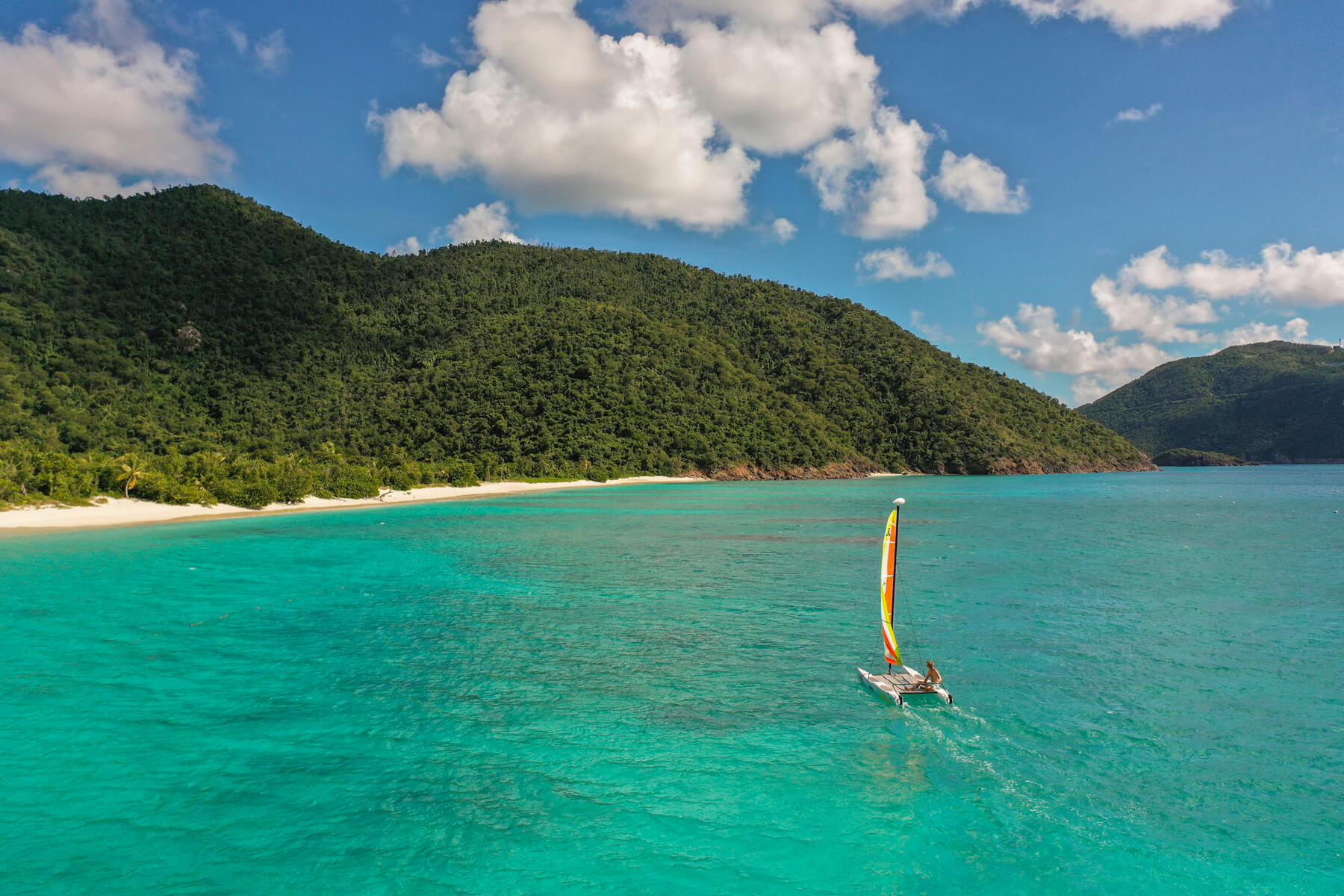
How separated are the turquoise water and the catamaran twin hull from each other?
0.39 meters

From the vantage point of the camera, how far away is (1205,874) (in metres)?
9.09

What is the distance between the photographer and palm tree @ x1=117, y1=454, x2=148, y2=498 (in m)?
54.6

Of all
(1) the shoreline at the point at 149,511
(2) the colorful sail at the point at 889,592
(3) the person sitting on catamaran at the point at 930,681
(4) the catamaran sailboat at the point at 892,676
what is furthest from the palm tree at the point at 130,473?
(3) the person sitting on catamaran at the point at 930,681

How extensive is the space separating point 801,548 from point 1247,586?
729 inches

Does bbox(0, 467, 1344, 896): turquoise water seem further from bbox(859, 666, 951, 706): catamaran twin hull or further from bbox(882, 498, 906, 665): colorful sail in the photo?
bbox(882, 498, 906, 665): colorful sail

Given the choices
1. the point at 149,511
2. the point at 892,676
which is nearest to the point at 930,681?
the point at 892,676

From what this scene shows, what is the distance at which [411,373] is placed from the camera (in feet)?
436

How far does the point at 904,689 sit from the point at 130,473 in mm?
61335

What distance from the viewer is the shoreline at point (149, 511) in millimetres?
46312

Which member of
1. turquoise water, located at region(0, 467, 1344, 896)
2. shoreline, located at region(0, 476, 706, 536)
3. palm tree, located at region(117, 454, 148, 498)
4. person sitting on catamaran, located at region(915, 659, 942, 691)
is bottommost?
turquoise water, located at region(0, 467, 1344, 896)

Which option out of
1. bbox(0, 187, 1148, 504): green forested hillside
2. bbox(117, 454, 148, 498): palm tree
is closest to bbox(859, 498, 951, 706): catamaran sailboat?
bbox(0, 187, 1148, 504): green forested hillside

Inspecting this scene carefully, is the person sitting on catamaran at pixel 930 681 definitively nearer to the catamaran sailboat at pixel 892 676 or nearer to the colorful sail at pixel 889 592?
the catamaran sailboat at pixel 892 676

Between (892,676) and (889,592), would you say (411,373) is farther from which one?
(889,592)

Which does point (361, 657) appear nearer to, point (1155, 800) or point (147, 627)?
point (147, 627)
